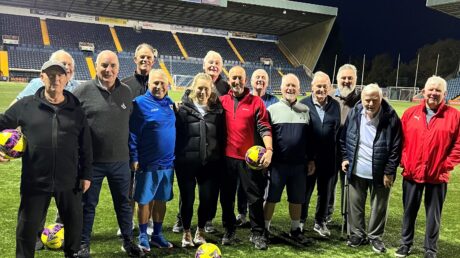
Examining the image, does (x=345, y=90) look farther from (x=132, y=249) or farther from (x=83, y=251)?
(x=83, y=251)

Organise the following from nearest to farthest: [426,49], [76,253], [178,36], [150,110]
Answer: [76,253] < [150,110] < [178,36] < [426,49]

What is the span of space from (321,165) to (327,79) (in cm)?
105

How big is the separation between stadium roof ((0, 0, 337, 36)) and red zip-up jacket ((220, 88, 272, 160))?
32867 millimetres

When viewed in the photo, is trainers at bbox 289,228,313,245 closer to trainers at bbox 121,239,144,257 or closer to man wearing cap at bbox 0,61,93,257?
trainers at bbox 121,239,144,257

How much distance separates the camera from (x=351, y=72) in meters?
4.80

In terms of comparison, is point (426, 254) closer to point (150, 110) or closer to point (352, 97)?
point (352, 97)

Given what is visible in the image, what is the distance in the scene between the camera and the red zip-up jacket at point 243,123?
426 cm

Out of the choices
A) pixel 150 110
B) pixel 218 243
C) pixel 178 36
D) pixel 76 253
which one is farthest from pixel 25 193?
pixel 178 36

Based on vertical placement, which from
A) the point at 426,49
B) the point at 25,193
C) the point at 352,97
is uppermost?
the point at 426,49

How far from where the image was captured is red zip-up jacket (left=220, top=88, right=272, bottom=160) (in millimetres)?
4258

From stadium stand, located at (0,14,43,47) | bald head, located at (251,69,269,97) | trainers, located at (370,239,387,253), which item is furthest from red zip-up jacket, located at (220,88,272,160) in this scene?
stadium stand, located at (0,14,43,47)

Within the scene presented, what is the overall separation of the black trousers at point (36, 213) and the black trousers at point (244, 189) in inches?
63.7

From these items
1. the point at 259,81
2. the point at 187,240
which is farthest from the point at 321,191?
the point at 187,240

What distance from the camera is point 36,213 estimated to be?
3.17m
